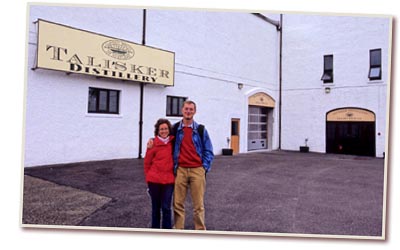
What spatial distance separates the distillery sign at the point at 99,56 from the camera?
4.59 meters

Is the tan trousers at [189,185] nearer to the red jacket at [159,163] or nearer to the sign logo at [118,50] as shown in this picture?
the red jacket at [159,163]

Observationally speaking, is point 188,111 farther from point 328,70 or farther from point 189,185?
point 328,70

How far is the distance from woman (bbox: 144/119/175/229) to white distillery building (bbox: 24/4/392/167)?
5.20 feet

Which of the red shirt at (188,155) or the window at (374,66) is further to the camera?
the window at (374,66)

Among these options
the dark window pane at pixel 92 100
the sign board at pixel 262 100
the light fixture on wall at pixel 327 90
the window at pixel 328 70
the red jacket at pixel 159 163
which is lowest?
the red jacket at pixel 159 163

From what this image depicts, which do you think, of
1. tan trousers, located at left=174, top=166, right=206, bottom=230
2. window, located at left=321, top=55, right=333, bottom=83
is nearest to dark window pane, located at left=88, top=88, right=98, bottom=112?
tan trousers, located at left=174, top=166, right=206, bottom=230

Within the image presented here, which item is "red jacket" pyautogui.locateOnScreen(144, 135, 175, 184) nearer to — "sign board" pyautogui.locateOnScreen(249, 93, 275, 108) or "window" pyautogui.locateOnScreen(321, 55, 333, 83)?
"window" pyautogui.locateOnScreen(321, 55, 333, 83)

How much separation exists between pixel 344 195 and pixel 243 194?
138 cm

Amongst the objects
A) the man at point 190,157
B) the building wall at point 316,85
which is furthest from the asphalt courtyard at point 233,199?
the building wall at point 316,85

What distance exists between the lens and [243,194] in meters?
4.09

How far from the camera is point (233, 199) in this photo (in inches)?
151

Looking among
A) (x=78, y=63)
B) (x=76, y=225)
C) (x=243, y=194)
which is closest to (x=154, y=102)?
(x=78, y=63)

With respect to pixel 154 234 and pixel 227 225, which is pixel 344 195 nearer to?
pixel 227 225

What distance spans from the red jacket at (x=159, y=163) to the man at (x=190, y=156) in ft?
0.14
